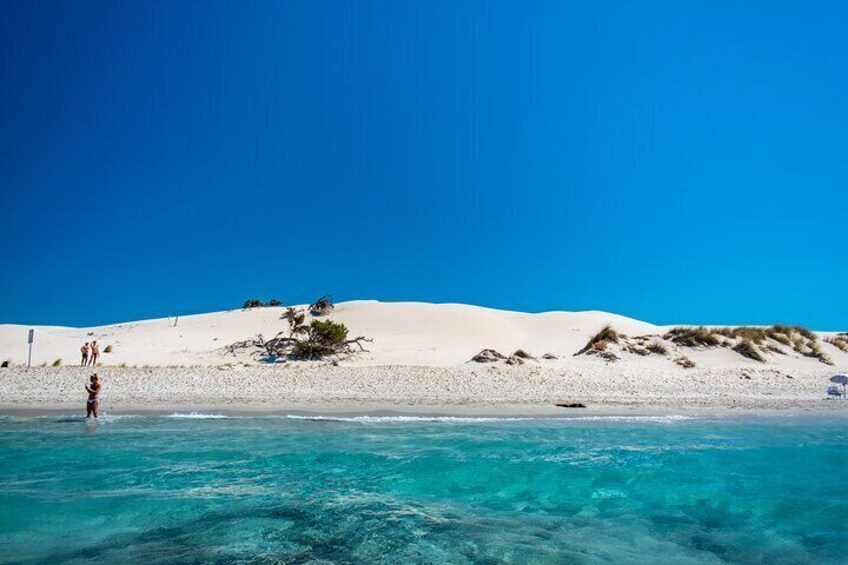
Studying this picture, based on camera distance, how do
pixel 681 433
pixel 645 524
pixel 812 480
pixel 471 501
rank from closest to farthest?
1. pixel 645 524
2. pixel 471 501
3. pixel 812 480
4. pixel 681 433

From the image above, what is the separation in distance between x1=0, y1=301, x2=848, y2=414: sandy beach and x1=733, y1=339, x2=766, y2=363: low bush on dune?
350 mm

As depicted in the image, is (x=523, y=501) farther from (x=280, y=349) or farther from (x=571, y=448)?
(x=280, y=349)

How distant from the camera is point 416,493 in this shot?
848 cm

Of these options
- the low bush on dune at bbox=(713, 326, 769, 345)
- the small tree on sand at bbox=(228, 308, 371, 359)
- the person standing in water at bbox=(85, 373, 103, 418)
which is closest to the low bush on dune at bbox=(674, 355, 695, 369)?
the low bush on dune at bbox=(713, 326, 769, 345)

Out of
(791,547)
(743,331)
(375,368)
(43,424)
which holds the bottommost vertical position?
(791,547)

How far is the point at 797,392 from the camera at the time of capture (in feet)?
66.5

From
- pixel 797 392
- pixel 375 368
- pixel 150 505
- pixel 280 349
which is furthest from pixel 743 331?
pixel 150 505

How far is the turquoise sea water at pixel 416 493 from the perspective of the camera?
6094mm

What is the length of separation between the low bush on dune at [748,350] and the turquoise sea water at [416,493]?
37.1 ft

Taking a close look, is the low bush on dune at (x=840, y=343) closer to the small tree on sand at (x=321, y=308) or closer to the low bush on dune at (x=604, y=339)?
the low bush on dune at (x=604, y=339)

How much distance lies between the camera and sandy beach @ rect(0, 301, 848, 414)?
55.8 ft

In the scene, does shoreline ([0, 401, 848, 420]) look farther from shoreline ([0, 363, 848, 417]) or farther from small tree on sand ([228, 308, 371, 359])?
small tree on sand ([228, 308, 371, 359])

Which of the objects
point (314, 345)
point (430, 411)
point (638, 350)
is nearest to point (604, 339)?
point (638, 350)

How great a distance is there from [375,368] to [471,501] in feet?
44.9
